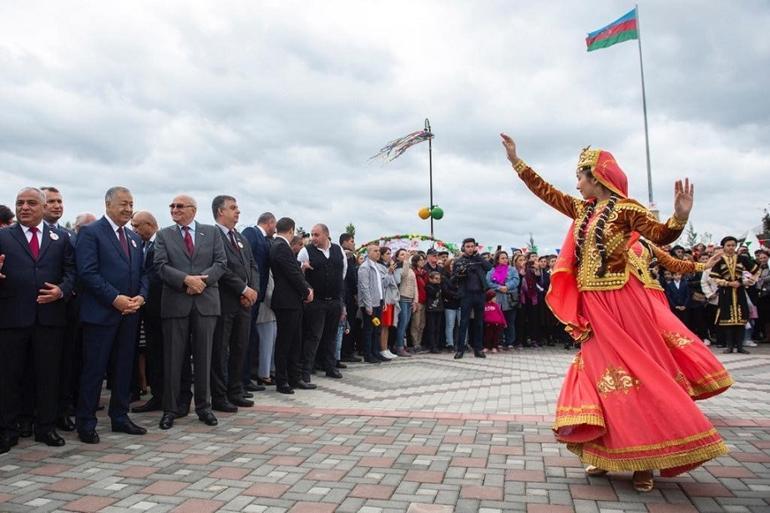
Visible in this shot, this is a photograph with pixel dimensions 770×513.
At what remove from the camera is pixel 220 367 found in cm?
625

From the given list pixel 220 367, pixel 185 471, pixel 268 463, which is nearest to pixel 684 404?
pixel 268 463

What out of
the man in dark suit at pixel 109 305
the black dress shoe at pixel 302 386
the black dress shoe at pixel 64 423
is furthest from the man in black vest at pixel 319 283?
the black dress shoe at pixel 64 423

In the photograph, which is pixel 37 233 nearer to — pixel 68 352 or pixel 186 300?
pixel 68 352

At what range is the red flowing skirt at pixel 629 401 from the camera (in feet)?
11.4

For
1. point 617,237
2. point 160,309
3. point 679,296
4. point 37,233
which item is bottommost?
point 160,309

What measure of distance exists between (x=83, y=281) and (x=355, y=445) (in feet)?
9.10

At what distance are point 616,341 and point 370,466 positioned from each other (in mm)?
1928

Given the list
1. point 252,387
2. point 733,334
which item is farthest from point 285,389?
point 733,334

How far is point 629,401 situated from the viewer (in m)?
3.61

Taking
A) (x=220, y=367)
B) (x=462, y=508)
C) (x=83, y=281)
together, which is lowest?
(x=462, y=508)

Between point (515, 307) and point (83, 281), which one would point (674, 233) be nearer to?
point (83, 281)

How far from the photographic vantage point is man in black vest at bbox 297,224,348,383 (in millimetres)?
7922

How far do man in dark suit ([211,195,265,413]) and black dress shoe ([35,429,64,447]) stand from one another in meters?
1.62

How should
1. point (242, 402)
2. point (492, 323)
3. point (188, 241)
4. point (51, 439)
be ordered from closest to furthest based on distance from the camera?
point (51, 439) → point (188, 241) → point (242, 402) → point (492, 323)
